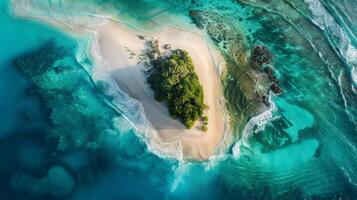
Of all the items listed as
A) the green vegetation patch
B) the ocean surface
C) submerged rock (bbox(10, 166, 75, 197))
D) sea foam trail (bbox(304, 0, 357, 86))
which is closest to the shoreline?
the ocean surface

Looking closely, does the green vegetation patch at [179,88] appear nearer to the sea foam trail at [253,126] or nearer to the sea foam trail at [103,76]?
the sea foam trail at [103,76]

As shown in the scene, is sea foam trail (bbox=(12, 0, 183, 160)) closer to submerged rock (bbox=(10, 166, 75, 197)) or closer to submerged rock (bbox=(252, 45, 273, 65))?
submerged rock (bbox=(10, 166, 75, 197))

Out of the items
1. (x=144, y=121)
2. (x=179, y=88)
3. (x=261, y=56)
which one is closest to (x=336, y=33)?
(x=261, y=56)

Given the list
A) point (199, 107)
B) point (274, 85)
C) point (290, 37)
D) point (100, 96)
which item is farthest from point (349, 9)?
point (100, 96)

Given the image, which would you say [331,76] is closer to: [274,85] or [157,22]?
[274,85]

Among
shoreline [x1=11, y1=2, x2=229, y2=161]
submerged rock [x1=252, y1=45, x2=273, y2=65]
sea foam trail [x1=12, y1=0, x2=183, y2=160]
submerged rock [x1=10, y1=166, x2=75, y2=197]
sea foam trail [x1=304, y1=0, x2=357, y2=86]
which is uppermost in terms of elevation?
sea foam trail [x1=304, y1=0, x2=357, y2=86]

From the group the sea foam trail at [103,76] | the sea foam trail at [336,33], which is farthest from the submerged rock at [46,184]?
the sea foam trail at [336,33]
